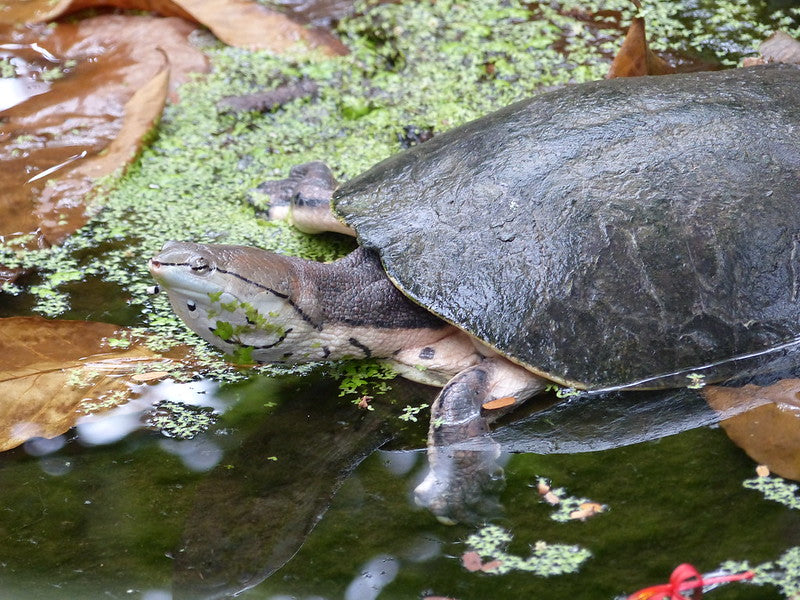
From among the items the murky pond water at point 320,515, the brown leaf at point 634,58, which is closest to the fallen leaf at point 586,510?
the murky pond water at point 320,515

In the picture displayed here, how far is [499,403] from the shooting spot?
9.66 ft

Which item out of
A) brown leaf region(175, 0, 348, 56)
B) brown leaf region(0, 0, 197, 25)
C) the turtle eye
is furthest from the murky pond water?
brown leaf region(0, 0, 197, 25)

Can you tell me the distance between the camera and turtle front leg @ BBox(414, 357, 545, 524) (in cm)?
260

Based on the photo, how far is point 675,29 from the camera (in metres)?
5.08

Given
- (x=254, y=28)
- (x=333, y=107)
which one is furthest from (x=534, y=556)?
(x=254, y=28)

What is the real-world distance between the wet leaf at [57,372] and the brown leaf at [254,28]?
2452mm

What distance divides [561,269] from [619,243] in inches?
8.0

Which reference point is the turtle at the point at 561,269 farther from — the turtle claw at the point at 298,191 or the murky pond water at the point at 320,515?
the turtle claw at the point at 298,191

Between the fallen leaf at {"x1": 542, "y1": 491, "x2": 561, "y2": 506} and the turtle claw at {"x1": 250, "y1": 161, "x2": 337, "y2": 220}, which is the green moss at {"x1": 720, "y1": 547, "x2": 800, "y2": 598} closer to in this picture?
the fallen leaf at {"x1": 542, "y1": 491, "x2": 561, "y2": 506}

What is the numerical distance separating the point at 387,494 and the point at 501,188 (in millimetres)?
1046

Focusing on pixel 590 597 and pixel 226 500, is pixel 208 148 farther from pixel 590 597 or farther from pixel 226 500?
pixel 590 597

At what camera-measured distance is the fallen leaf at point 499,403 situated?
2938 millimetres

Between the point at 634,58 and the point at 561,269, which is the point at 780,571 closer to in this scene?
the point at 561,269

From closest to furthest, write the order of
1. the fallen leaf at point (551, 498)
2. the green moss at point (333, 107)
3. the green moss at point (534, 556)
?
1. the green moss at point (534, 556)
2. the fallen leaf at point (551, 498)
3. the green moss at point (333, 107)
